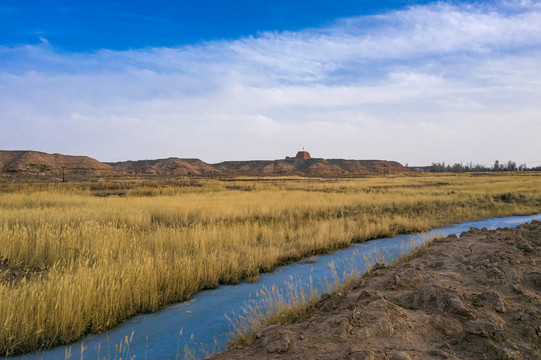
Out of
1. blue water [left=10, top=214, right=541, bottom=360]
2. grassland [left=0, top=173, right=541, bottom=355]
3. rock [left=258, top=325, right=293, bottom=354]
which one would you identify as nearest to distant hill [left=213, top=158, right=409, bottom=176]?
grassland [left=0, top=173, right=541, bottom=355]

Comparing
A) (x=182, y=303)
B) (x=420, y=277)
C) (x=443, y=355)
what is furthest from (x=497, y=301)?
(x=182, y=303)

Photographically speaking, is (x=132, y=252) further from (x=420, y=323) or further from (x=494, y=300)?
(x=494, y=300)

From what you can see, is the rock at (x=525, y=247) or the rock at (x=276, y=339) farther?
the rock at (x=525, y=247)

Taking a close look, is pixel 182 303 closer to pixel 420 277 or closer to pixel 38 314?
pixel 38 314

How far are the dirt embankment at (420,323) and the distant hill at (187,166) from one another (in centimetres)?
8120

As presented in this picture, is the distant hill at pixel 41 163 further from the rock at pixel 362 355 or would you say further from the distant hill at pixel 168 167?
the rock at pixel 362 355

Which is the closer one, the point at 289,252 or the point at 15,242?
the point at 15,242

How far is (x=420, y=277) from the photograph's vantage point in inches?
190

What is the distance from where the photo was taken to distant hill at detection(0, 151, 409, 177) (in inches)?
3467

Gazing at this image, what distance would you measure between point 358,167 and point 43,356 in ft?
457

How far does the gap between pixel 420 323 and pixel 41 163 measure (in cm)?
10700

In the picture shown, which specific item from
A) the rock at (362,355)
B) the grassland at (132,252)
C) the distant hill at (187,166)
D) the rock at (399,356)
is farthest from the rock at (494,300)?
the distant hill at (187,166)

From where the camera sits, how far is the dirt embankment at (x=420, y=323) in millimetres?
2844

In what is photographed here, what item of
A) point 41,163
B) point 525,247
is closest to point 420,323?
point 525,247
